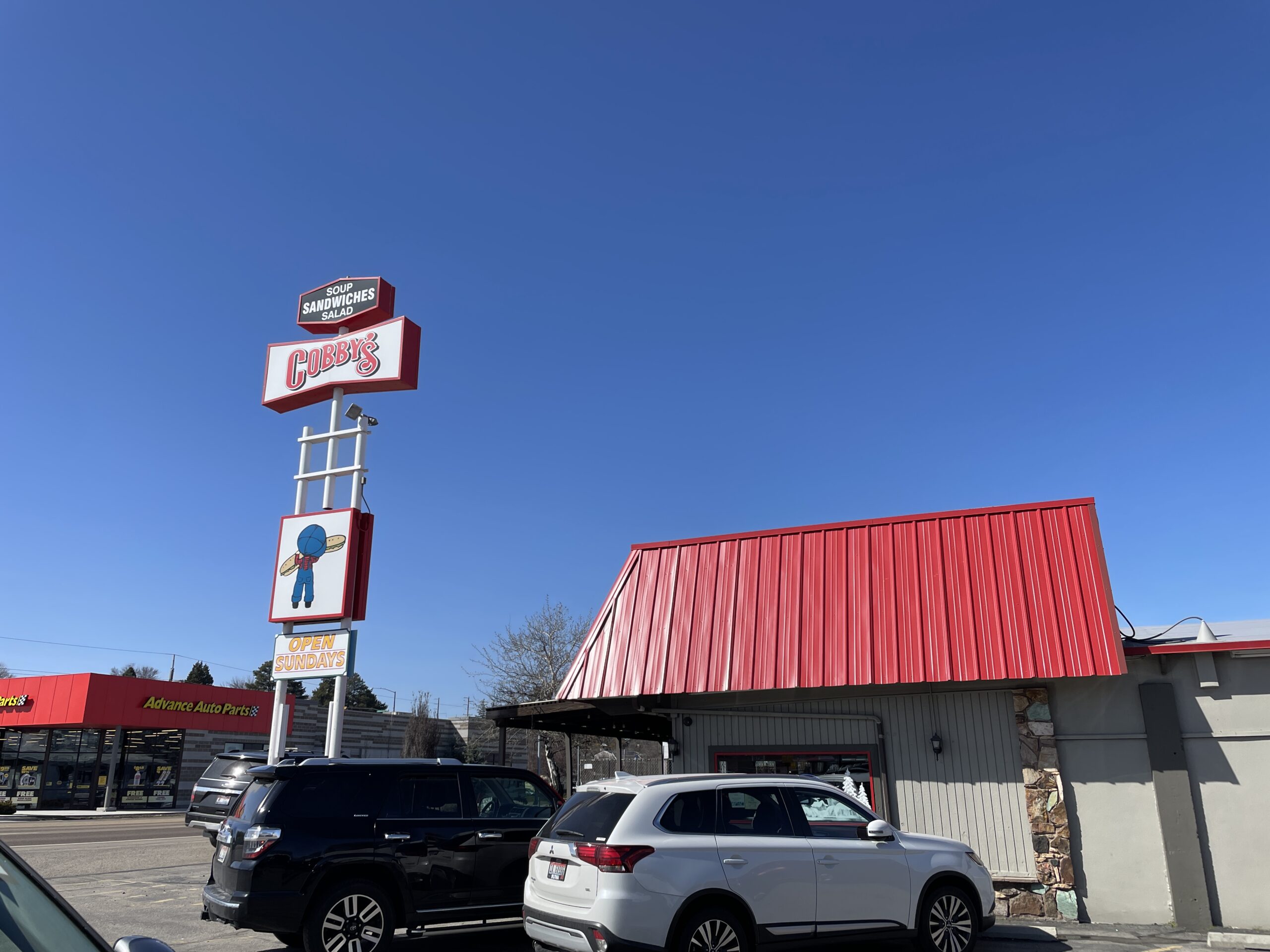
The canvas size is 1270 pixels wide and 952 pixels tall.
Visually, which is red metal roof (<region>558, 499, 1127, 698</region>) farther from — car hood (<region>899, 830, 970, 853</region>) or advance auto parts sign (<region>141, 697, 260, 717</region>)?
advance auto parts sign (<region>141, 697, 260, 717</region>)

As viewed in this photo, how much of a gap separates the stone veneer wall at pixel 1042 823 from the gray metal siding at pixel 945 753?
13 cm

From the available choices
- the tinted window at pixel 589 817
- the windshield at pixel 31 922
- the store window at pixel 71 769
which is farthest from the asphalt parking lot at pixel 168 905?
the store window at pixel 71 769

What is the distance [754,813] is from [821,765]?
18.3ft

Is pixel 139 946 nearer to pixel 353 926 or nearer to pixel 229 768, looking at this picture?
pixel 353 926

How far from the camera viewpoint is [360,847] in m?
8.66

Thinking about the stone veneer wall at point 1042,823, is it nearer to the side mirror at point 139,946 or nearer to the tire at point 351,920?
the tire at point 351,920

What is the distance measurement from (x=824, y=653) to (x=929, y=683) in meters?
1.54

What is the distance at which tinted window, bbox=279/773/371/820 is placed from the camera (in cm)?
859

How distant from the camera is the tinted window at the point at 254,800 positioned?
8.51 meters

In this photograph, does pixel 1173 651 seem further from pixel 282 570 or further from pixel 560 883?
pixel 282 570

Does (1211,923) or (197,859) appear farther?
(197,859)

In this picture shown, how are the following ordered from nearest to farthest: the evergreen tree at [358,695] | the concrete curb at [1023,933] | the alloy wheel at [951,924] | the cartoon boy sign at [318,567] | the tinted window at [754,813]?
the tinted window at [754,813] < the alloy wheel at [951,924] < the concrete curb at [1023,933] < the cartoon boy sign at [318,567] < the evergreen tree at [358,695]

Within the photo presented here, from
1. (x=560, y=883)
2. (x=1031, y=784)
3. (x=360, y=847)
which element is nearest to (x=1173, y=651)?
(x=1031, y=784)

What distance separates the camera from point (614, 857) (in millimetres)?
7277
